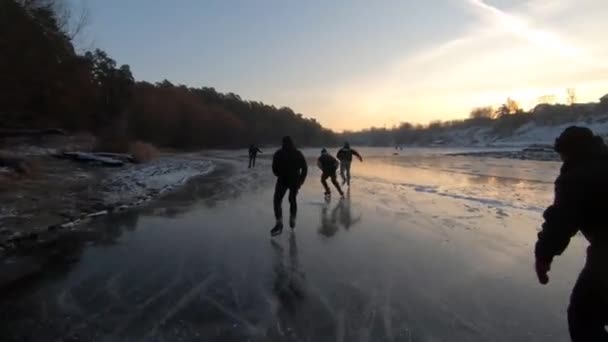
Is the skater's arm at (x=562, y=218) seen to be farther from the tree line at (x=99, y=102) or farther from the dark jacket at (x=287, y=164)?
the tree line at (x=99, y=102)

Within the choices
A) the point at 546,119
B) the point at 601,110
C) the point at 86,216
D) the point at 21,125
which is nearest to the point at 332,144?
the point at 546,119

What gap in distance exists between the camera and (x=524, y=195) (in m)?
14.0

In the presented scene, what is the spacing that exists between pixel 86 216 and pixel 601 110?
151m

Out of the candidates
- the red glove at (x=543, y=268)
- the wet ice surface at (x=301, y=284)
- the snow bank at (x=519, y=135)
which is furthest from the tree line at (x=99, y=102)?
the snow bank at (x=519, y=135)

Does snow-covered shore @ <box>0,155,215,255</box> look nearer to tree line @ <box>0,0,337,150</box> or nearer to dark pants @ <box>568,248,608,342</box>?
tree line @ <box>0,0,337,150</box>

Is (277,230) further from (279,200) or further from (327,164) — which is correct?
(327,164)

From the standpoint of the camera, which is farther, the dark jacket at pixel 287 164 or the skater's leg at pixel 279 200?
the dark jacket at pixel 287 164

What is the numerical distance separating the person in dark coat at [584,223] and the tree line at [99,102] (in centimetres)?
1896

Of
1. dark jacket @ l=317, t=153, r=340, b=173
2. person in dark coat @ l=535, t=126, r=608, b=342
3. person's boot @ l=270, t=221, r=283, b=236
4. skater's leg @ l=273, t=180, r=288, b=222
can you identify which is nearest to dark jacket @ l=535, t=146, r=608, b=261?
person in dark coat @ l=535, t=126, r=608, b=342

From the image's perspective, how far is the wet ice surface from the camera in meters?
3.71

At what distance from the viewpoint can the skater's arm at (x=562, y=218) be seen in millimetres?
2443

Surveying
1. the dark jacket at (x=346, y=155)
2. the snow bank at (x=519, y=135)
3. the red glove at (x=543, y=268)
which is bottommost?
the red glove at (x=543, y=268)

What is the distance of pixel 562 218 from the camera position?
2498 millimetres

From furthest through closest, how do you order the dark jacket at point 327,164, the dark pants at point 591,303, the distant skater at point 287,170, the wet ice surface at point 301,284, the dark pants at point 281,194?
the dark jacket at point 327,164, the distant skater at point 287,170, the dark pants at point 281,194, the wet ice surface at point 301,284, the dark pants at point 591,303
